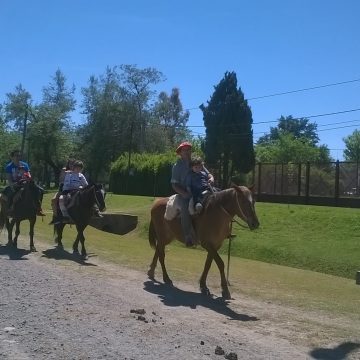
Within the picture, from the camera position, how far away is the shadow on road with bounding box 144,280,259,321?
846 cm

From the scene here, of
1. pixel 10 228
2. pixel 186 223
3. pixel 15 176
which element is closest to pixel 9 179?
pixel 15 176

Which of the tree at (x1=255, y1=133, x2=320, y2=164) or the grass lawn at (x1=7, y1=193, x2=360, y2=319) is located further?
the tree at (x1=255, y1=133, x2=320, y2=164)

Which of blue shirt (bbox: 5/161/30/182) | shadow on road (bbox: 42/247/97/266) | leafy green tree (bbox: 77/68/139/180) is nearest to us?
shadow on road (bbox: 42/247/97/266)

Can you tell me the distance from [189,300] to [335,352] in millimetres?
3125

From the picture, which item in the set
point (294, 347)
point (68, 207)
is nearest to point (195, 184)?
point (294, 347)

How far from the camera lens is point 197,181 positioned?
10398 millimetres

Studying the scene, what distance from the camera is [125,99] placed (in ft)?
256

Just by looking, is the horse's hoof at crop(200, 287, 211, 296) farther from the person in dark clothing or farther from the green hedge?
the green hedge

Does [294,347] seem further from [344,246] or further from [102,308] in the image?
[344,246]

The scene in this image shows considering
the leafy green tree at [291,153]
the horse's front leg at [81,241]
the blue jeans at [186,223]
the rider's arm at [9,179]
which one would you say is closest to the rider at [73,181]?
the horse's front leg at [81,241]

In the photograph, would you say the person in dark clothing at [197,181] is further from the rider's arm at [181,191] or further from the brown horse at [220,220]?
the brown horse at [220,220]

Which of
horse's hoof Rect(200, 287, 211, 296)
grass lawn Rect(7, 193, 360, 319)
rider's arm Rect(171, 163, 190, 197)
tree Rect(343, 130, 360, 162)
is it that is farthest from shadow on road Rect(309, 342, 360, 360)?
tree Rect(343, 130, 360, 162)

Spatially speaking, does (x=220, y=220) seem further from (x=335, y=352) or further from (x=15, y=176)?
(x=15, y=176)

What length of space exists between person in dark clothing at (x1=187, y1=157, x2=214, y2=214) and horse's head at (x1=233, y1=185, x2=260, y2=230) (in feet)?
2.63
